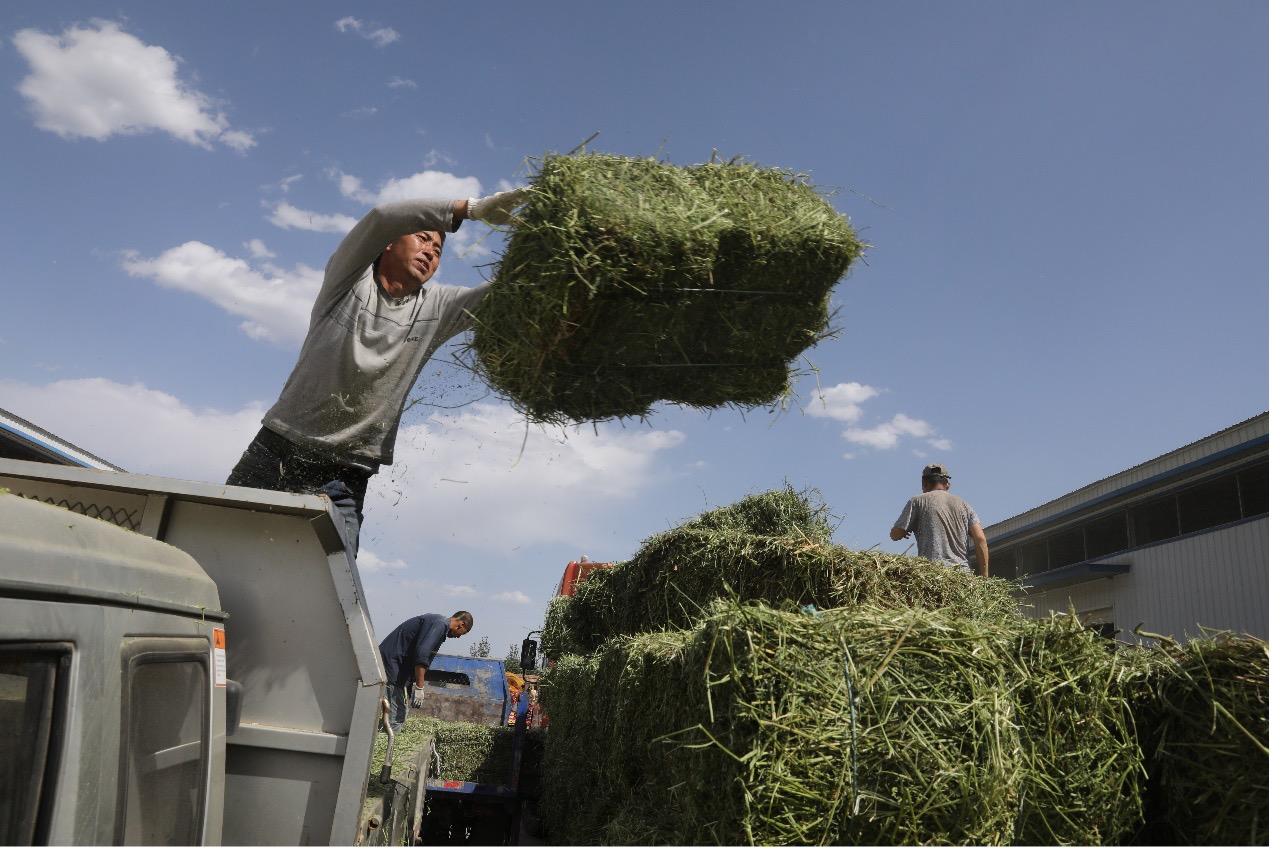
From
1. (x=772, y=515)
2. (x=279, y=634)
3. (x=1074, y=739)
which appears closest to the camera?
(x=1074, y=739)

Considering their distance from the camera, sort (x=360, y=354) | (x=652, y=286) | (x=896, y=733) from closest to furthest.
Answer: (x=896, y=733)
(x=652, y=286)
(x=360, y=354)

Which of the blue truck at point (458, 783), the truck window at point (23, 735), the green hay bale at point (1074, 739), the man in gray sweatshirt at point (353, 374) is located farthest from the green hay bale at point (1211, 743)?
the man in gray sweatshirt at point (353, 374)

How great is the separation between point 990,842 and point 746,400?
2.36 m

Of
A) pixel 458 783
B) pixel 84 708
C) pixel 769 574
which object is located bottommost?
pixel 458 783

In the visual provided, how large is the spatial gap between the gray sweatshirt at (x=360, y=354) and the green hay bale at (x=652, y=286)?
46 cm

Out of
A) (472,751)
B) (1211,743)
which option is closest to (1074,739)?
(1211,743)

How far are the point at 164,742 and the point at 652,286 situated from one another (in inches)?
92.7

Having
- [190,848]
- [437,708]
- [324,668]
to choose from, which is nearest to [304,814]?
[324,668]

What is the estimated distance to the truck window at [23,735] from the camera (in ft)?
6.00

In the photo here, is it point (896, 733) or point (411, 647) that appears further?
point (411, 647)

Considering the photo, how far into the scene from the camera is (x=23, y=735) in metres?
1.88

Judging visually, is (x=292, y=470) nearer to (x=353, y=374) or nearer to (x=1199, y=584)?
(x=353, y=374)

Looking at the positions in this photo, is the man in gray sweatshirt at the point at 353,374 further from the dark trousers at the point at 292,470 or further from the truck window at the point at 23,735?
the truck window at the point at 23,735

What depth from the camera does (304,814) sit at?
10.4 ft
